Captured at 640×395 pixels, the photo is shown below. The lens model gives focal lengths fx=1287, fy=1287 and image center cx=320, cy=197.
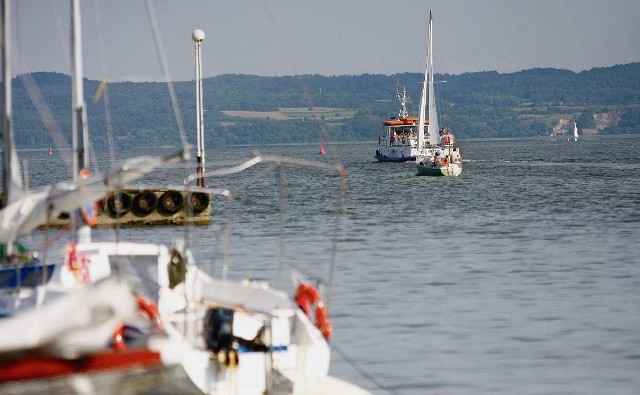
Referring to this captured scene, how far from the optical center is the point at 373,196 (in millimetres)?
71438

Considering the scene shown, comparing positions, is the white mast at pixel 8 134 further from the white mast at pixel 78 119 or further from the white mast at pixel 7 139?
the white mast at pixel 78 119

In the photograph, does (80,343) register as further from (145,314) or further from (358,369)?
(358,369)

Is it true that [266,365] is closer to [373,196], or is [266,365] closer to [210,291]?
[210,291]

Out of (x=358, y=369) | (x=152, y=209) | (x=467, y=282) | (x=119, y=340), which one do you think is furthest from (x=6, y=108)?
(x=152, y=209)

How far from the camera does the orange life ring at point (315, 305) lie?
2023 centimetres

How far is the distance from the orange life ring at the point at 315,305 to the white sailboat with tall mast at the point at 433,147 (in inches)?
2823

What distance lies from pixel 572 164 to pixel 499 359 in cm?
9522

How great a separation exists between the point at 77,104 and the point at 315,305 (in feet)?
25.1

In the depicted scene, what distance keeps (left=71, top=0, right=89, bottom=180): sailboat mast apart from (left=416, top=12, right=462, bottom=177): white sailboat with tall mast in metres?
66.8

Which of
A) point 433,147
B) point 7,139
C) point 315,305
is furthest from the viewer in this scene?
point 433,147

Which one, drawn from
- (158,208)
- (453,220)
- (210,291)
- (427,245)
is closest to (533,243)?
(427,245)

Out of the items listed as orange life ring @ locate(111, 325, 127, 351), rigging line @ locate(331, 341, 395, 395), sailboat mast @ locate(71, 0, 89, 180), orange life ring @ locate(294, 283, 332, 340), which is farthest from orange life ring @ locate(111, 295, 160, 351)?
sailboat mast @ locate(71, 0, 89, 180)

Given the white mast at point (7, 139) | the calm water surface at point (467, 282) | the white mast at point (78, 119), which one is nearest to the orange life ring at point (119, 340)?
the calm water surface at point (467, 282)

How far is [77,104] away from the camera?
25.4m
